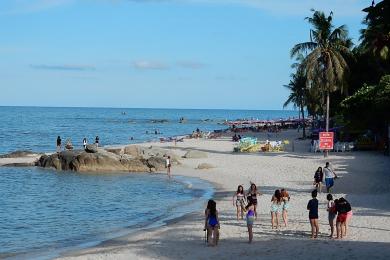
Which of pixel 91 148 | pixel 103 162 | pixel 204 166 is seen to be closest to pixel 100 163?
pixel 103 162

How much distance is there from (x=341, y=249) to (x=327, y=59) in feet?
101

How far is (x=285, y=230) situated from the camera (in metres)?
19.3

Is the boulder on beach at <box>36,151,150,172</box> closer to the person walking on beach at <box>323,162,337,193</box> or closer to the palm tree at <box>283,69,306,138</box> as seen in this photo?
the person walking on beach at <box>323,162,337,193</box>

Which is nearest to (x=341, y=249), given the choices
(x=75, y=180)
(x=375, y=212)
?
(x=375, y=212)

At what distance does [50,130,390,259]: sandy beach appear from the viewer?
644 inches

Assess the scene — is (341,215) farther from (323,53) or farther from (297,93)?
(297,93)

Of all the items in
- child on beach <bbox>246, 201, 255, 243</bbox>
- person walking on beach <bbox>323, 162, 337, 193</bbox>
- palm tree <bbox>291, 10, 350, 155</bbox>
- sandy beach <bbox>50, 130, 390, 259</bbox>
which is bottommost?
sandy beach <bbox>50, 130, 390, 259</bbox>

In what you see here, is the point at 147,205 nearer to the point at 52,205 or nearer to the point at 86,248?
the point at 52,205

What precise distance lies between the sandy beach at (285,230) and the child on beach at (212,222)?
28 centimetres

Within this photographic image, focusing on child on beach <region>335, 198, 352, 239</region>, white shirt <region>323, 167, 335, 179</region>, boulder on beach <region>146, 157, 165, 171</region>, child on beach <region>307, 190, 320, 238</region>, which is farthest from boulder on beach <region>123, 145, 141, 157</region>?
child on beach <region>335, 198, 352, 239</region>

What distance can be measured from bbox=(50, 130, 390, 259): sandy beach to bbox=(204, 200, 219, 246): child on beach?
28cm

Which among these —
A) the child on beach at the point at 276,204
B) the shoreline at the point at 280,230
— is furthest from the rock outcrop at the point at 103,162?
the child on beach at the point at 276,204

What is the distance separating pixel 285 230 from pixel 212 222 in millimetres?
3369

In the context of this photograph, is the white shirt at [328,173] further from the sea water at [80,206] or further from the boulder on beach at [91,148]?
the boulder on beach at [91,148]
